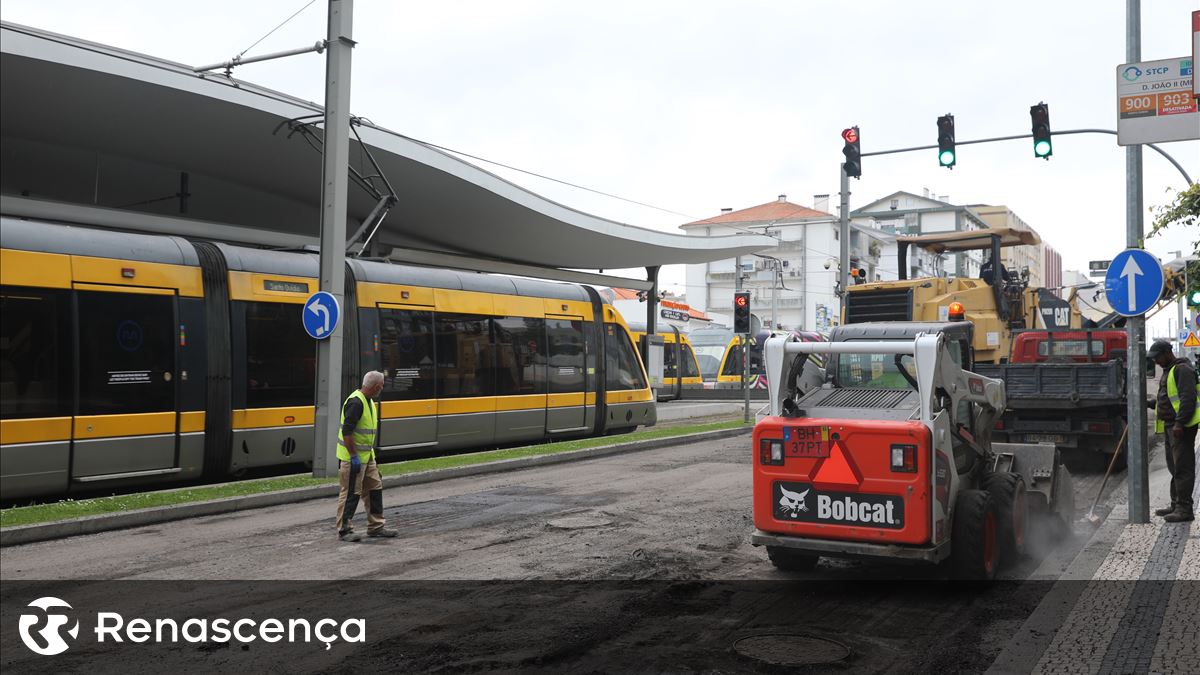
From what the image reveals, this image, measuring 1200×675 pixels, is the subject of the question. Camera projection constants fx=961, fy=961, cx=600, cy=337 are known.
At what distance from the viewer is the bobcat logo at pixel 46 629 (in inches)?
228

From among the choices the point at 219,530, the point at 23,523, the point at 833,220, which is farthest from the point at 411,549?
the point at 833,220

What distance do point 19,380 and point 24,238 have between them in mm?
1553

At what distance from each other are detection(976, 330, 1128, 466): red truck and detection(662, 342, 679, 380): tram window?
24359 millimetres

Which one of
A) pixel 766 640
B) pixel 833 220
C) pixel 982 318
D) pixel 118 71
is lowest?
pixel 766 640

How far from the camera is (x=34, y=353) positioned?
1039cm

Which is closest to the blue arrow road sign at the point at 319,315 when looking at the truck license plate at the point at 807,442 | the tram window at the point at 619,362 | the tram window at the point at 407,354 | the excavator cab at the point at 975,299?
the tram window at the point at 407,354

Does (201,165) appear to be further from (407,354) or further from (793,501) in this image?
(793,501)

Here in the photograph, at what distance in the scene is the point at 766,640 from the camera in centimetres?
603

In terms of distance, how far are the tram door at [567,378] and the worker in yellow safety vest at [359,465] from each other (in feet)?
29.9

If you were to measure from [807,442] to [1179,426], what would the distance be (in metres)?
5.03

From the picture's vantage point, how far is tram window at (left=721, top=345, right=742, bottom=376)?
43312 millimetres

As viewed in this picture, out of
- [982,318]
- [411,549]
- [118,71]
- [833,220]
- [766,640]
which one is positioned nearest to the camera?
[766,640]

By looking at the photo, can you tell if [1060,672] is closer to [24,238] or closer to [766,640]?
[766,640]

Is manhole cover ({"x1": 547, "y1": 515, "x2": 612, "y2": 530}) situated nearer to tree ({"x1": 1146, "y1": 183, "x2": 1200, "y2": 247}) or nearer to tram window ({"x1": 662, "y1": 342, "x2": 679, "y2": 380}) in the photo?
tree ({"x1": 1146, "y1": 183, "x2": 1200, "y2": 247})
